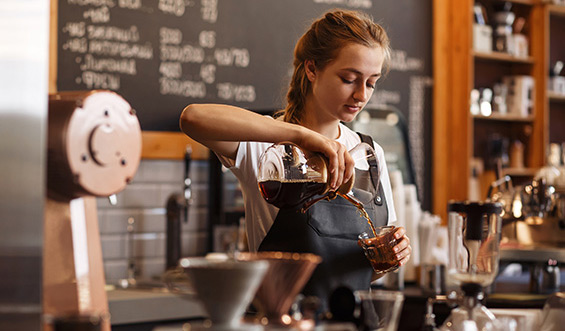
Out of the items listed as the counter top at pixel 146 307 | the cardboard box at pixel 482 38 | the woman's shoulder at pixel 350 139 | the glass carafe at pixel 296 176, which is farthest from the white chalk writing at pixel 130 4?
the glass carafe at pixel 296 176

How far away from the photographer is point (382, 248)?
1.76 m

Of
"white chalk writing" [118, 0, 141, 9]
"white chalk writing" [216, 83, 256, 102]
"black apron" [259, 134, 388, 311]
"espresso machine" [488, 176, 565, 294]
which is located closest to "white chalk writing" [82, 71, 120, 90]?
"white chalk writing" [118, 0, 141, 9]

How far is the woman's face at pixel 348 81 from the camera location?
1.99 metres

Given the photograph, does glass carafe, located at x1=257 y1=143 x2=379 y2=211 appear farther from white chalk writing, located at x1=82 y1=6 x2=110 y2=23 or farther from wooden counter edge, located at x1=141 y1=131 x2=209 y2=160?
white chalk writing, located at x1=82 y1=6 x2=110 y2=23

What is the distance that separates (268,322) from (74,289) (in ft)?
1.26

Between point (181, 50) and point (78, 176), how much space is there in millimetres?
2824

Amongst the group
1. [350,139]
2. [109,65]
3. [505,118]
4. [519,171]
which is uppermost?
[109,65]

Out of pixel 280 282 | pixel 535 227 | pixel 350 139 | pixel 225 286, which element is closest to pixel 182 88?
pixel 535 227

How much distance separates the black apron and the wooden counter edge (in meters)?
1.85

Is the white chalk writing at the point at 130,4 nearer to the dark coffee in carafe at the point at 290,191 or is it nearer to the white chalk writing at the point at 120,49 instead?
the white chalk writing at the point at 120,49

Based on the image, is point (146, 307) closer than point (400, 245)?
No

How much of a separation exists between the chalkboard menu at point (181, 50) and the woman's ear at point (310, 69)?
135 cm

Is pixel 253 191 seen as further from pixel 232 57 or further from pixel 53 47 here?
pixel 232 57

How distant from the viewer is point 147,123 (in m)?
3.85
